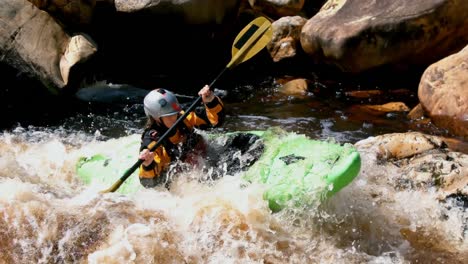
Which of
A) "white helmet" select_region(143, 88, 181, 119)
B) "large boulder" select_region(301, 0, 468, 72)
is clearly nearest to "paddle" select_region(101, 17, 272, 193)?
"white helmet" select_region(143, 88, 181, 119)

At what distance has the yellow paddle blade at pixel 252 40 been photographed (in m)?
5.31

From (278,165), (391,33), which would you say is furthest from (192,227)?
(391,33)

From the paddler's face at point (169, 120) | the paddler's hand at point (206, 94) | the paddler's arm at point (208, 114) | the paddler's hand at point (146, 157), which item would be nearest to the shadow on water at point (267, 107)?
the paddler's arm at point (208, 114)

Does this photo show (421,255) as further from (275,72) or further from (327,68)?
(275,72)

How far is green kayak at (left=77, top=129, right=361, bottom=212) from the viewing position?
3.88 metres

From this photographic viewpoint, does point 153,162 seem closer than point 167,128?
Yes

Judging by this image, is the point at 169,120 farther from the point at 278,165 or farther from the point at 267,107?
the point at 267,107

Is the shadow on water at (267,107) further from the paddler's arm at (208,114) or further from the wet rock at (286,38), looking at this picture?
the paddler's arm at (208,114)

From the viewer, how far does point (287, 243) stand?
3848 millimetres

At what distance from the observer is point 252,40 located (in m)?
5.37

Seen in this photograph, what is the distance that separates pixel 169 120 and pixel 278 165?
994mm

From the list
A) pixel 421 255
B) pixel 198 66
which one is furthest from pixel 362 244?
pixel 198 66

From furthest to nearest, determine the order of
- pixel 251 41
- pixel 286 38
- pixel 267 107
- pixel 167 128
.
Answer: pixel 286 38, pixel 267 107, pixel 251 41, pixel 167 128

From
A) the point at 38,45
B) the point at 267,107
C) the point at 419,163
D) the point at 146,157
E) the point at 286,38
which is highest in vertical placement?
the point at 146,157
